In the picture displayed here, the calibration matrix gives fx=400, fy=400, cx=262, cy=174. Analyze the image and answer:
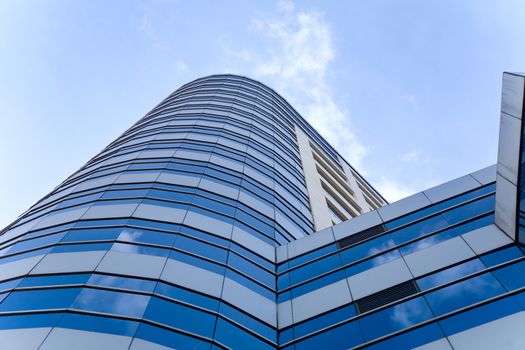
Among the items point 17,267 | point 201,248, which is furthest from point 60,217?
point 201,248

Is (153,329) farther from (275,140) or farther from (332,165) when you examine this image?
(332,165)

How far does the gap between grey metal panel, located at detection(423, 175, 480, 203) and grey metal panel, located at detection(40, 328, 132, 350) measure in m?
14.3

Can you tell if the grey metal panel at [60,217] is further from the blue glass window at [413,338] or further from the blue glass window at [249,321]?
the blue glass window at [413,338]

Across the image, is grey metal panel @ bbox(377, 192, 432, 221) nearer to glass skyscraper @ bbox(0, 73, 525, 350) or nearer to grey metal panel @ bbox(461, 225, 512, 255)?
glass skyscraper @ bbox(0, 73, 525, 350)

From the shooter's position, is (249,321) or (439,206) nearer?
(249,321)

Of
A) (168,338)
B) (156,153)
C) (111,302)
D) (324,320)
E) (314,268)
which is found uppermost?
(156,153)

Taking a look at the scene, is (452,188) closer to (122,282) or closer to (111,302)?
(122,282)

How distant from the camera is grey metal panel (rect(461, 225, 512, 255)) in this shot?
13892 mm

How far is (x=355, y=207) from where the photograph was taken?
37.6 metres

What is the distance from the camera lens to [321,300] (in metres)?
15.3

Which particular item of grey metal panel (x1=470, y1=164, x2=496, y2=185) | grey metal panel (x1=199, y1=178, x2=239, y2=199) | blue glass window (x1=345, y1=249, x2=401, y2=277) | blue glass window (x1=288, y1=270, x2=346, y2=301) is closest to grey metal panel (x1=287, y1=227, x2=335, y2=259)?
blue glass window (x1=288, y1=270, x2=346, y2=301)

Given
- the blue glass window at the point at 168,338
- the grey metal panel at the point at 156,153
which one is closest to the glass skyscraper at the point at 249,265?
the blue glass window at the point at 168,338

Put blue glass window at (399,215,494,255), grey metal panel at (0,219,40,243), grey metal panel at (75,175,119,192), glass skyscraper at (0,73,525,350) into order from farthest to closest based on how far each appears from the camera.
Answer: grey metal panel at (75,175,119,192), grey metal panel at (0,219,40,243), blue glass window at (399,215,494,255), glass skyscraper at (0,73,525,350)

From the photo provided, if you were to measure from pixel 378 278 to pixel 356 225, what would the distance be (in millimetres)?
4418
